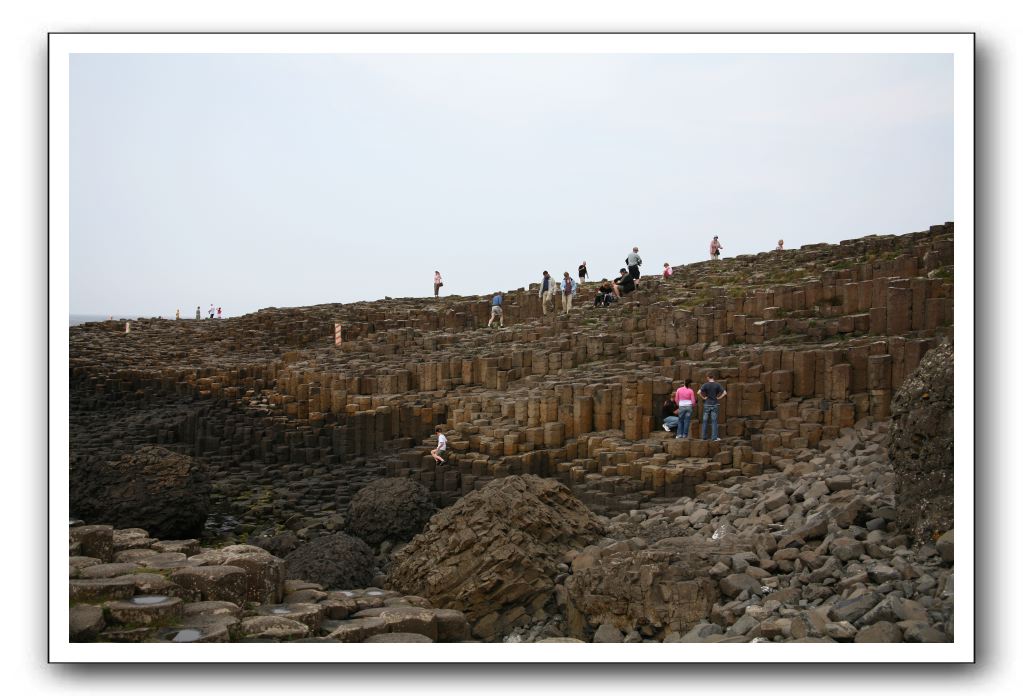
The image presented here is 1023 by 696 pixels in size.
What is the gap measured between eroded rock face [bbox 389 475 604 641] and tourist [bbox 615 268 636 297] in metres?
11.3

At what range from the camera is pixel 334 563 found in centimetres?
928

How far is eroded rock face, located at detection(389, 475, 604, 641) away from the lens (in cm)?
869

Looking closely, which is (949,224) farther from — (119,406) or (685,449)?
(119,406)

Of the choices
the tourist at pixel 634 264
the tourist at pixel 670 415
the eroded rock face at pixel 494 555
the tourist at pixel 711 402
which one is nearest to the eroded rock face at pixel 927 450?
the eroded rock face at pixel 494 555

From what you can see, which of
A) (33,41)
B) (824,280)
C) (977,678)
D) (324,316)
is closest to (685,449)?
(824,280)

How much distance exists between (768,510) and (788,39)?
444 cm

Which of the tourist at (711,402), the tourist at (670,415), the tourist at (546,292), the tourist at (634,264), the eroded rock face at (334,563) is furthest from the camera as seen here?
the tourist at (546,292)

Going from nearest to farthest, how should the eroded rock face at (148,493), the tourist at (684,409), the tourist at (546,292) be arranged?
the eroded rock face at (148,493)
the tourist at (684,409)
the tourist at (546,292)

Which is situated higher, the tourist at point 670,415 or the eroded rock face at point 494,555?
the tourist at point 670,415

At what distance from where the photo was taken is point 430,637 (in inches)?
275

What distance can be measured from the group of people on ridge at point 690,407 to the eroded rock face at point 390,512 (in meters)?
3.41

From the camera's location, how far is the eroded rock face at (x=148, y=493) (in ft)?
35.4

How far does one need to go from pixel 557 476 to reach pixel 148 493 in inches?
209

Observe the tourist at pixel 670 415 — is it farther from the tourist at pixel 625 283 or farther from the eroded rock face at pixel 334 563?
the tourist at pixel 625 283
